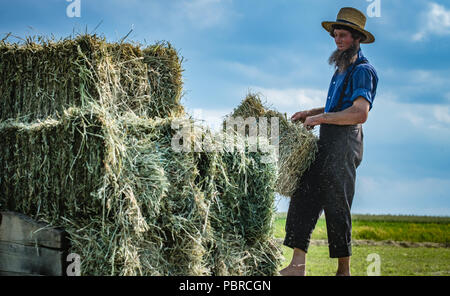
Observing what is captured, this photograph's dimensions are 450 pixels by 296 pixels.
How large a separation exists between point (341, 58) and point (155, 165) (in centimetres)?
269

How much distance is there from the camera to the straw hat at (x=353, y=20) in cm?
495

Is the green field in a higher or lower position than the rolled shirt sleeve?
lower

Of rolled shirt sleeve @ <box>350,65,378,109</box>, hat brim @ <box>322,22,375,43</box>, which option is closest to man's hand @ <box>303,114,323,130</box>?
rolled shirt sleeve @ <box>350,65,378,109</box>

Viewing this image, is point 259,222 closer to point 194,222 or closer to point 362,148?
point 194,222

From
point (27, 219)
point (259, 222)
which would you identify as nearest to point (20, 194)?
point (27, 219)

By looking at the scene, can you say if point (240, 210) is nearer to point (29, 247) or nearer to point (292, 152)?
point (292, 152)

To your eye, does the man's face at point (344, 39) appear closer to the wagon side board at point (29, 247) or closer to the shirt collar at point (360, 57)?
the shirt collar at point (360, 57)

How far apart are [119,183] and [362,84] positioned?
9.25 ft

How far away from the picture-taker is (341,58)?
499 centimetres

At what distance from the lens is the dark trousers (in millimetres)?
4645

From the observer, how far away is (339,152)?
4.66m

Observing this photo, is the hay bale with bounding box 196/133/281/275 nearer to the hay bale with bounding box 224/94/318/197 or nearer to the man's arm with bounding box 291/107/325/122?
the hay bale with bounding box 224/94/318/197

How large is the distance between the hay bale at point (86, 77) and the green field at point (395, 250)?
84.4 inches

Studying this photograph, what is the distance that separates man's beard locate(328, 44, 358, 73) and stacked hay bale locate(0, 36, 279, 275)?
59.3 inches
